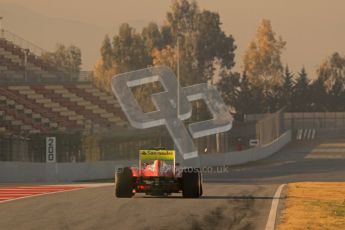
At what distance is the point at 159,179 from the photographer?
22547 millimetres

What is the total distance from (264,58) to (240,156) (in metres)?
84.3

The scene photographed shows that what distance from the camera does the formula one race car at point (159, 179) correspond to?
2258 centimetres

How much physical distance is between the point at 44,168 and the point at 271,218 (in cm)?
2039

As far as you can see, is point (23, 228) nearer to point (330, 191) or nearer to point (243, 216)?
point (243, 216)

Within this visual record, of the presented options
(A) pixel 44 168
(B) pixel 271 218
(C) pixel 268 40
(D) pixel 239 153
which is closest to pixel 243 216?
(B) pixel 271 218

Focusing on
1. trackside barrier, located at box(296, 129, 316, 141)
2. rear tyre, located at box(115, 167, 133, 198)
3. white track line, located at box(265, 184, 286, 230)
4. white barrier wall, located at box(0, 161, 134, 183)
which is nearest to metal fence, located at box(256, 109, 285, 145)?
trackside barrier, located at box(296, 129, 316, 141)

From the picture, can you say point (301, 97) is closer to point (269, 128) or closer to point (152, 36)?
point (152, 36)

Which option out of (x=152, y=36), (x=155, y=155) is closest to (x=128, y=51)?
(x=152, y=36)

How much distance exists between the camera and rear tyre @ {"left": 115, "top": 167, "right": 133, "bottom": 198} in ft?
74.1

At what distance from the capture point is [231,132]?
205ft

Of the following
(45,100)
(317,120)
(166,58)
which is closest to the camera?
(45,100)

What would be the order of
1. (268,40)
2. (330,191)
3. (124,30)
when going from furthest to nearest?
(268,40)
(124,30)
(330,191)

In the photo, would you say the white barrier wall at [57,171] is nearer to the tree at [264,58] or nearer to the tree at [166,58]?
the tree at [166,58]

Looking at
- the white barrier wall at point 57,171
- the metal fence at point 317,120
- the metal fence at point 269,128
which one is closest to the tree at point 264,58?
the metal fence at point 317,120
